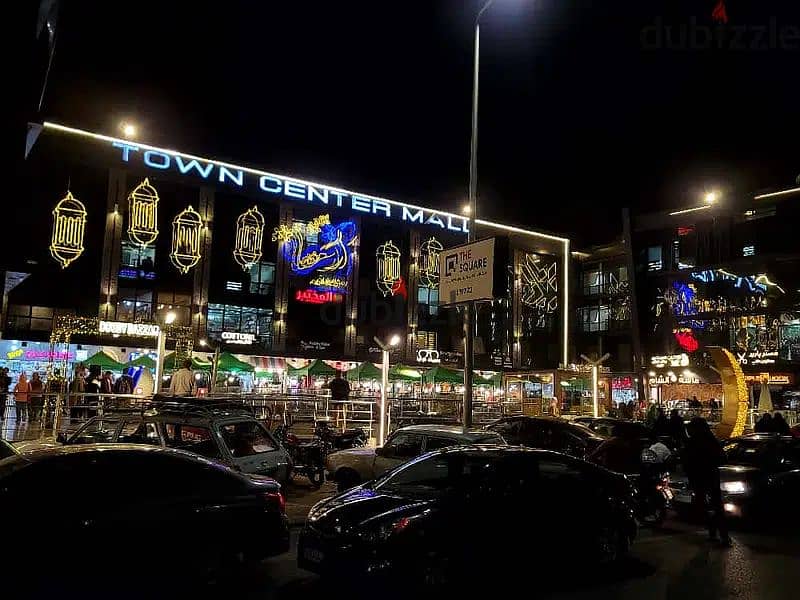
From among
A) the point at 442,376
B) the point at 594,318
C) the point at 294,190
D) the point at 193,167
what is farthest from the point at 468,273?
the point at 594,318

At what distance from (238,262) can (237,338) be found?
15.3 ft

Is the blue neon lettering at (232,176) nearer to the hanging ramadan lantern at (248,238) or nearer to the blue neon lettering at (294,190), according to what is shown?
the hanging ramadan lantern at (248,238)

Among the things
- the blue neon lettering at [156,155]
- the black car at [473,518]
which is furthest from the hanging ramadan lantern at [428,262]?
the black car at [473,518]

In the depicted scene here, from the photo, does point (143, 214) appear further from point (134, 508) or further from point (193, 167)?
point (134, 508)

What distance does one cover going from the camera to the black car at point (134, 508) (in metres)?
5.95

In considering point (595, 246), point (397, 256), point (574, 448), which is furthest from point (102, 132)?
point (595, 246)

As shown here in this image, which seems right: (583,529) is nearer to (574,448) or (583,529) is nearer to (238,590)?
(238,590)

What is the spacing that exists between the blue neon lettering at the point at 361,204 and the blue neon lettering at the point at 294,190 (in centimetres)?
390

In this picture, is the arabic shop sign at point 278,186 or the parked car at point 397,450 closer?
the parked car at point 397,450

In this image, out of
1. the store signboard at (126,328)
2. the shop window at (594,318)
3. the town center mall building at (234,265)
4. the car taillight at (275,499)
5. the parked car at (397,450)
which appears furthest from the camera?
the shop window at (594,318)

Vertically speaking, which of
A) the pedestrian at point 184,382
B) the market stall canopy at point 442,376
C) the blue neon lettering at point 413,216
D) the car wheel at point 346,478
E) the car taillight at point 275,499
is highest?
the blue neon lettering at point 413,216

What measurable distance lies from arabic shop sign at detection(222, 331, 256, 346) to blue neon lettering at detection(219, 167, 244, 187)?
30.6ft

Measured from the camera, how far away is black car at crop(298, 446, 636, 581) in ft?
21.7

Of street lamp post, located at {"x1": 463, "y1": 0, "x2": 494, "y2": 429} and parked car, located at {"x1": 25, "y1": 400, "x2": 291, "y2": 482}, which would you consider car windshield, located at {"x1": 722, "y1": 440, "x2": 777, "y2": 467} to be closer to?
street lamp post, located at {"x1": 463, "y1": 0, "x2": 494, "y2": 429}
